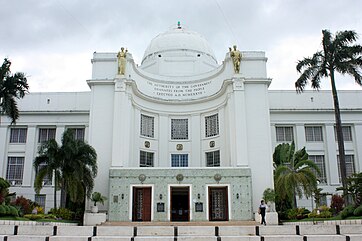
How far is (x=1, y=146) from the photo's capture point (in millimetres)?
37656

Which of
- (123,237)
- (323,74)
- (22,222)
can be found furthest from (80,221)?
(323,74)

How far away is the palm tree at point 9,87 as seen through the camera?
78.3 feet

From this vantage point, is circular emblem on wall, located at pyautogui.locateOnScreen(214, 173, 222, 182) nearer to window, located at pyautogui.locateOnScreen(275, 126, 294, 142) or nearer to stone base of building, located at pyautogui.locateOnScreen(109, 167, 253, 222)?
stone base of building, located at pyautogui.locateOnScreen(109, 167, 253, 222)

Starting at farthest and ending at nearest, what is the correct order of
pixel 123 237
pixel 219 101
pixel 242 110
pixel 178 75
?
pixel 178 75
pixel 219 101
pixel 242 110
pixel 123 237

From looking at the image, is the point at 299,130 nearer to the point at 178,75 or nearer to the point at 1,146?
the point at 178,75

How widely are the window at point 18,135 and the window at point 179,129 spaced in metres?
15.0

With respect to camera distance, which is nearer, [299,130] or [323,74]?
[323,74]

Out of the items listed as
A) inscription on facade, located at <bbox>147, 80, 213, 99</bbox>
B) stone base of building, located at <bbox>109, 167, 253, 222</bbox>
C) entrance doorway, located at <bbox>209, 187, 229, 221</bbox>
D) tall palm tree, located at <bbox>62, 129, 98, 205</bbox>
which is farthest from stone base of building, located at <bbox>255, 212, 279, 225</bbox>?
inscription on facade, located at <bbox>147, 80, 213, 99</bbox>

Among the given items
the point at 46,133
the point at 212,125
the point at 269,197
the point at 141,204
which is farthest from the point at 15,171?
the point at 269,197

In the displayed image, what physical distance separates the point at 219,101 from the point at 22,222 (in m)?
19.1

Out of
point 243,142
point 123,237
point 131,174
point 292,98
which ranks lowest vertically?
point 123,237

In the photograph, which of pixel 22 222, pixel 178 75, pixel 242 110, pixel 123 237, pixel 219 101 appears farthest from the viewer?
pixel 178 75

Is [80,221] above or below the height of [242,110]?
below

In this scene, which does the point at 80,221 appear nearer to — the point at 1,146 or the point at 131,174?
the point at 131,174
